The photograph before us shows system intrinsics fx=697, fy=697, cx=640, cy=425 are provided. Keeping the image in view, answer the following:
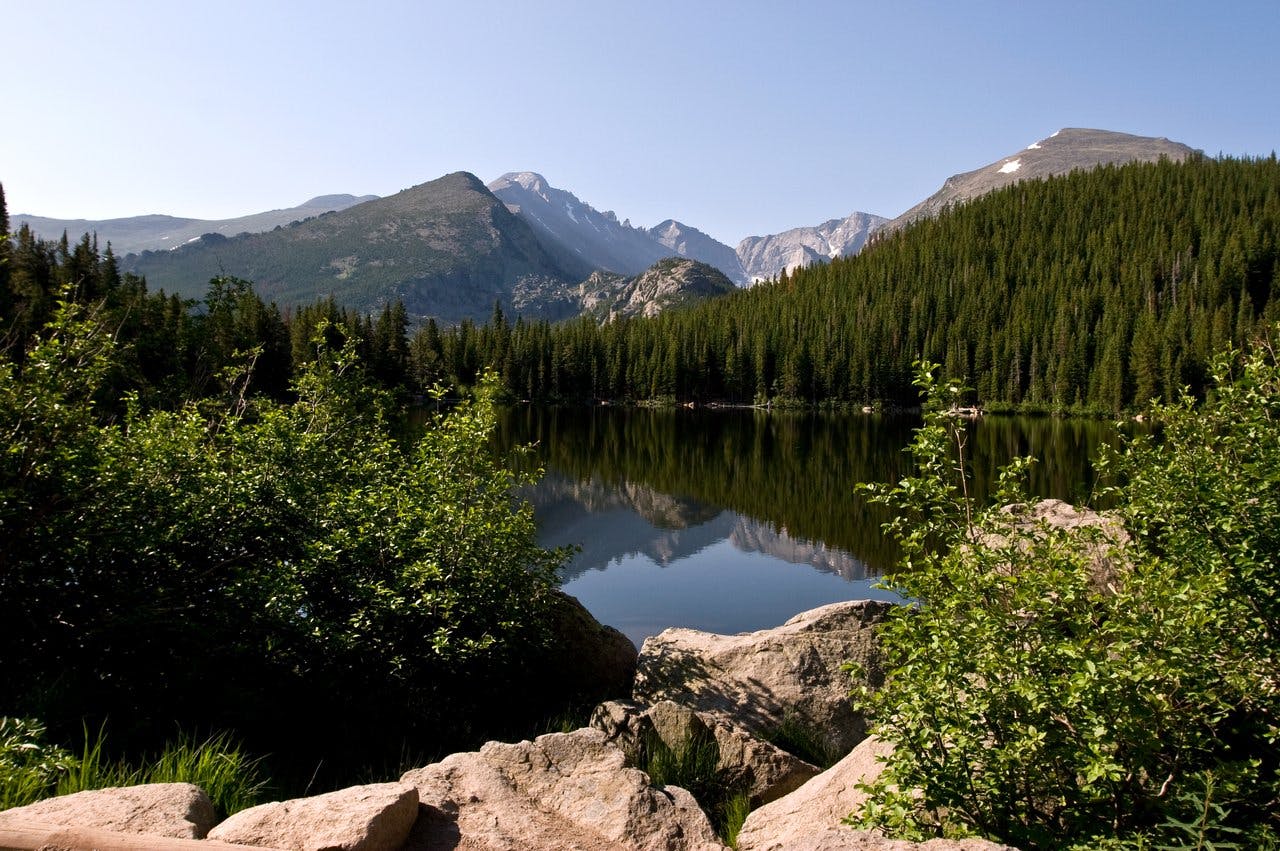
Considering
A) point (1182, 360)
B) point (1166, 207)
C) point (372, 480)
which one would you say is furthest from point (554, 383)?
point (1166, 207)

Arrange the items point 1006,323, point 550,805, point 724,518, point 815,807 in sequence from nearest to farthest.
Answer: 1. point 550,805
2. point 815,807
3. point 724,518
4. point 1006,323

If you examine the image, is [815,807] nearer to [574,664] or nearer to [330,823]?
[330,823]

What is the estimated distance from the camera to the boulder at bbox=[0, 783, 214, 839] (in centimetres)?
389

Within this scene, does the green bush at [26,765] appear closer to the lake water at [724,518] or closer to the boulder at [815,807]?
the boulder at [815,807]

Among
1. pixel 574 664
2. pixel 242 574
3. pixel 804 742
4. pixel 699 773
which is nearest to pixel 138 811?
pixel 242 574

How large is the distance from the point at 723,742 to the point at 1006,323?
130 metres

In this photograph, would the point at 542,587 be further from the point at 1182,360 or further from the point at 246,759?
the point at 1182,360

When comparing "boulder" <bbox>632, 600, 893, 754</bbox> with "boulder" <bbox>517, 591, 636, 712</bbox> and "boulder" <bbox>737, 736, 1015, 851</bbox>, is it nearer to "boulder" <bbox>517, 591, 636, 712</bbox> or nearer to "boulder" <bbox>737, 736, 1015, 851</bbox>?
"boulder" <bbox>517, 591, 636, 712</bbox>

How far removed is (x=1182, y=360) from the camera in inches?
3460

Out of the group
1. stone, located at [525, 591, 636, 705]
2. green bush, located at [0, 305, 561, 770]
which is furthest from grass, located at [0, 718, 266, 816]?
stone, located at [525, 591, 636, 705]

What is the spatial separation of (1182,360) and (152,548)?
359 feet

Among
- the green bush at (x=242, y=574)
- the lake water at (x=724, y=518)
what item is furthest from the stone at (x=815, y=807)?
the green bush at (x=242, y=574)

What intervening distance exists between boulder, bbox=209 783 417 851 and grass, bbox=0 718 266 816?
5.13ft

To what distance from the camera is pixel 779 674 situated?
9984mm
